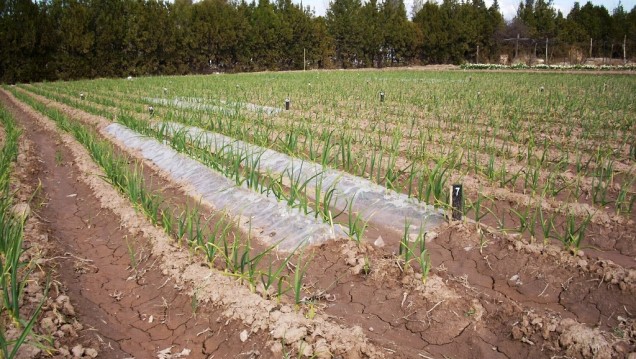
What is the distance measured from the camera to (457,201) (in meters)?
3.16

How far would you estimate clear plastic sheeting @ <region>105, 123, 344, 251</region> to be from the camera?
3.17 meters

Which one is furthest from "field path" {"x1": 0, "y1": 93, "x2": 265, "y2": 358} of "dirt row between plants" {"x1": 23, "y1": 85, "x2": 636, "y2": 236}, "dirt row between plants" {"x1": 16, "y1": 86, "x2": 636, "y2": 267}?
"dirt row between plants" {"x1": 23, "y1": 85, "x2": 636, "y2": 236}

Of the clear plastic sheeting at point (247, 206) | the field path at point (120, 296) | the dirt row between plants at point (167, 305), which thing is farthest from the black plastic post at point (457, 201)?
the field path at point (120, 296)

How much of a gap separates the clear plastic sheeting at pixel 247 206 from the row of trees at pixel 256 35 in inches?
924

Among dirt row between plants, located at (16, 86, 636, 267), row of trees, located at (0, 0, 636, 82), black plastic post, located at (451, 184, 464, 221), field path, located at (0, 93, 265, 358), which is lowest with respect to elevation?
field path, located at (0, 93, 265, 358)

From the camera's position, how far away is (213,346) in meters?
2.21

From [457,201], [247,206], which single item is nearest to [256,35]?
[247,206]

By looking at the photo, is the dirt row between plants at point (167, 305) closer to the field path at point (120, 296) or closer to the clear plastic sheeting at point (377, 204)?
the field path at point (120, 296)

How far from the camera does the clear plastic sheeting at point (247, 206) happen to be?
3.17m

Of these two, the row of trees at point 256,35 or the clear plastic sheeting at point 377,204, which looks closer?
the clear plastic sheeting at point 377,204

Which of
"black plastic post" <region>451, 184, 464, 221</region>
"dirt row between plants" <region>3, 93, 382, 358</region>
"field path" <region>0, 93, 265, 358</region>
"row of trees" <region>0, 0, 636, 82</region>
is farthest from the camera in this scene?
"row of trees" <region>0, 0, 636, 82</region>

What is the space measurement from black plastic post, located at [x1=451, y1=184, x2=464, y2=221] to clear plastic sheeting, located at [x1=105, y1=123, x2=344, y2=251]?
831 millimetres

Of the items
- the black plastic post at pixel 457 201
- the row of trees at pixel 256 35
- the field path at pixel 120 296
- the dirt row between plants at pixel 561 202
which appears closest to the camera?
the field path at pixel 120 296

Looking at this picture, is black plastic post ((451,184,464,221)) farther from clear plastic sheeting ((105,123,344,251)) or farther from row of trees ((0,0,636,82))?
row of trees ((0,0,636,82))
